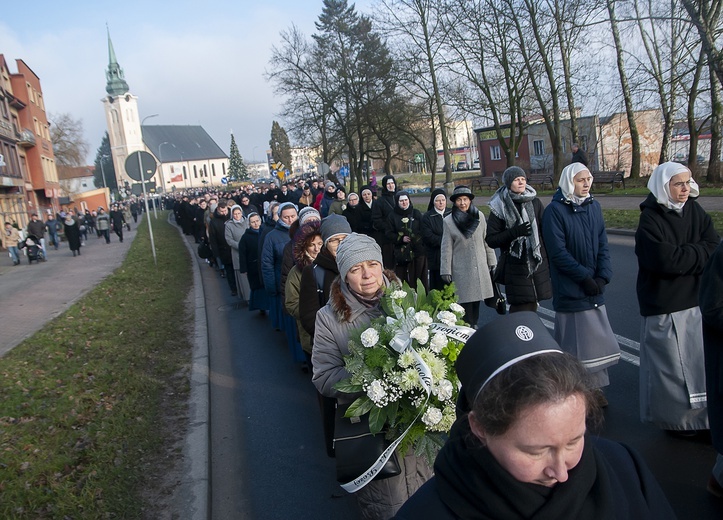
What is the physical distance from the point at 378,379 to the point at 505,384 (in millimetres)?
1274

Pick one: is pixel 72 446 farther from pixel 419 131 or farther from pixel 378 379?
pixel 419 131

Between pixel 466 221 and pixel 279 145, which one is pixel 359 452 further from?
pixel 279 145

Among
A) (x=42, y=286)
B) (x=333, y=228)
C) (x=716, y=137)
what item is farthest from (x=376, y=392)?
(x=716, y=137)

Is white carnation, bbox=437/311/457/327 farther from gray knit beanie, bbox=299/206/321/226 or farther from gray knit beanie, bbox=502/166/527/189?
gray knit beanie, bbox=299/206/321/226

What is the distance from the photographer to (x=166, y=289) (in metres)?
13.6

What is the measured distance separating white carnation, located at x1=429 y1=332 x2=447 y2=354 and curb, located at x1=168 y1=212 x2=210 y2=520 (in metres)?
2.30

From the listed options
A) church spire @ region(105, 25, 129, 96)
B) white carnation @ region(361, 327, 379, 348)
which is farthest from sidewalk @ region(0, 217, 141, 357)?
church spire @ region(105, 25, 129, 96)

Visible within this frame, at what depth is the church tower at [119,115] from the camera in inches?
4353

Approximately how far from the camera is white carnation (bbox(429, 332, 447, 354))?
2.55m

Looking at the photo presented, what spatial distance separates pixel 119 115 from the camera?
110 metres

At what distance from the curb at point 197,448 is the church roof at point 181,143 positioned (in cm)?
12373

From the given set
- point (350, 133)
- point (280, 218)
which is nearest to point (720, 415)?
point (280, 218)

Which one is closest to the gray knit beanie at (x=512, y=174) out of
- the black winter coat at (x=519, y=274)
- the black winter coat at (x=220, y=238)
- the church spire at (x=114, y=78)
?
the black winter coat at (x=519, y=274)

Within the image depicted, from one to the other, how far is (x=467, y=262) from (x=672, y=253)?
8.89ft
